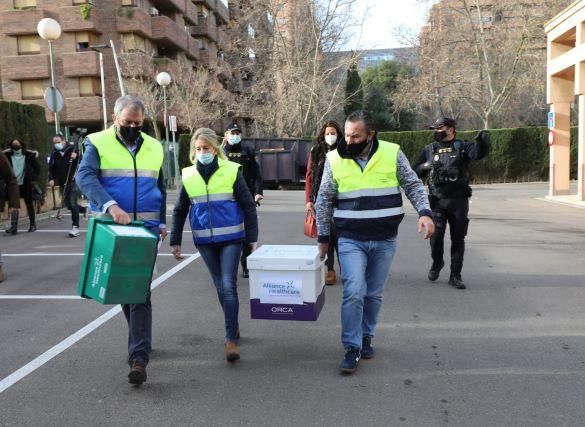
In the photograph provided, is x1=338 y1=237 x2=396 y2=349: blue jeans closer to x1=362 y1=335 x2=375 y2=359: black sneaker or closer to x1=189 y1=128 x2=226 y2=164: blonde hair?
x1=362 y1=335 x2=375 y2=359: black sneaker

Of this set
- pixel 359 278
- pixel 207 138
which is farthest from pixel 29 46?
pixel 359 278

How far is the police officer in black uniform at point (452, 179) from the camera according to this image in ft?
22.4

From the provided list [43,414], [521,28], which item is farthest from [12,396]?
[521,28]

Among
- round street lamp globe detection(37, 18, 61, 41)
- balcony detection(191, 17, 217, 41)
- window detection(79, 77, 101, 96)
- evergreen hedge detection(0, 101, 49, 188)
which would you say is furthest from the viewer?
balcony detection(191, 17, 217, 41)

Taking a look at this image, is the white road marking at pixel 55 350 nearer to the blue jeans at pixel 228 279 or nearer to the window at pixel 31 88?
the blue jeans at pixel 228 279

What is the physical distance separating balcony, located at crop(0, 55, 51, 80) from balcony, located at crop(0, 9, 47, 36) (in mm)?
1730

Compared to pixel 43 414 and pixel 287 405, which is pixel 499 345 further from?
pixel 43 414

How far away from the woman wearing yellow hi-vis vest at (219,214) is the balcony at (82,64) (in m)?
38.9

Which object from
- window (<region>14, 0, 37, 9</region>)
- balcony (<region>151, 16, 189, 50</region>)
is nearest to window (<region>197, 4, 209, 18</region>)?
balcony (<region>151, 16, 189, 50</region>)

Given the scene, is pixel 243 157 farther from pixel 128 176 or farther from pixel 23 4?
pixel 23 4

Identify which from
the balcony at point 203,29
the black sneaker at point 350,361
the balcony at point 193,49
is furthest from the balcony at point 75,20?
the black sneaker at point 350,361

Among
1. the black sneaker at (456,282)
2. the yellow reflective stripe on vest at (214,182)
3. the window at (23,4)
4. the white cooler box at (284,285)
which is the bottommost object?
the black sneaker at (456,282)

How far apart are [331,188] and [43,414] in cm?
240

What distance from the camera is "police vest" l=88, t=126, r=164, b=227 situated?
4.16 m
